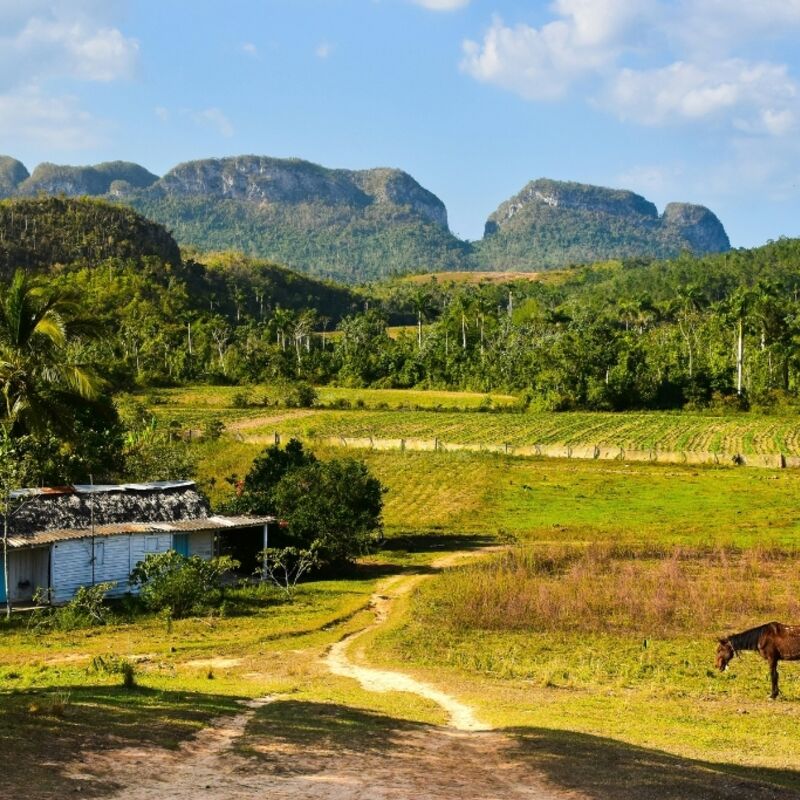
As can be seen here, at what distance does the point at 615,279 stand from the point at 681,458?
120 m

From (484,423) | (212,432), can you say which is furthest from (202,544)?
(484,423)

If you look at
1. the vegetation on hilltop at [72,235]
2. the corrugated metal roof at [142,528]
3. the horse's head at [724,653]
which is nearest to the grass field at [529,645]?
the horse's head at [724,653]

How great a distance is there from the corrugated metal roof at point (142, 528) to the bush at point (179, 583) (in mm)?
1185

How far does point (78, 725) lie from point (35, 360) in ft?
51.0

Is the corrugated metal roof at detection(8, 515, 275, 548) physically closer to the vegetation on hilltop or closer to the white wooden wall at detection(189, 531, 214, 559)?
the white wooden wall at detection(189, 531, 214, 559)

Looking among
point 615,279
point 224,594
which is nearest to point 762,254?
point 615,279

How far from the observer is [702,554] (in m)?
32.7

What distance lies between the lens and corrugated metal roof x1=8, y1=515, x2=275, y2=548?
2514 centimetres

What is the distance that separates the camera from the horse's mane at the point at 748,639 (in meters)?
16.8

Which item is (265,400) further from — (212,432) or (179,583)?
(179,583)

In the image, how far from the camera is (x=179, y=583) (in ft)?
80.4

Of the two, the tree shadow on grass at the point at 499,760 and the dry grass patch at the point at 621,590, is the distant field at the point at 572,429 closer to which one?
the dry grass patch at the point at 621,590

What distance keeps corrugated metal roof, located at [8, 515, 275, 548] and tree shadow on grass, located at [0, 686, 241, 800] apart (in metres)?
10.6

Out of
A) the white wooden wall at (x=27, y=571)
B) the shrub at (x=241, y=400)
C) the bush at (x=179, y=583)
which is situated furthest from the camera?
the shrub at (x=241, y=400)
